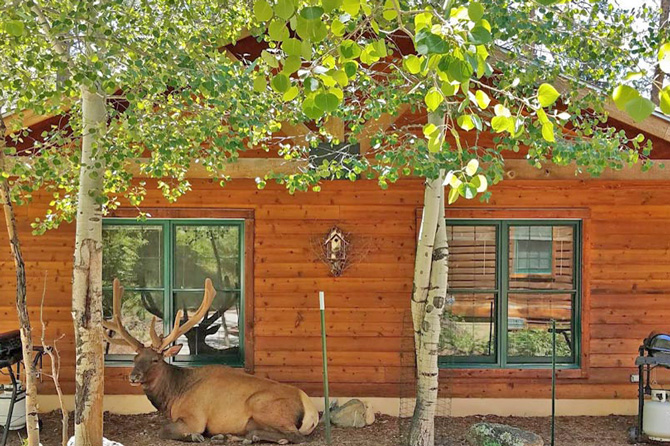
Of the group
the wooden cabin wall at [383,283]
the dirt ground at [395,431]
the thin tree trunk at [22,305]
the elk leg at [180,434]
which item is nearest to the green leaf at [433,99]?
the thin tree trunk at [22,305]

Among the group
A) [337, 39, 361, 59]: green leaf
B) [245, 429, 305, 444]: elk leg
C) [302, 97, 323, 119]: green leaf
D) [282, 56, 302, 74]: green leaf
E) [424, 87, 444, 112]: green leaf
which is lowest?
[245, 429, 305, 444]: elk leg

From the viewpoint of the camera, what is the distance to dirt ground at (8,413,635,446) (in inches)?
236

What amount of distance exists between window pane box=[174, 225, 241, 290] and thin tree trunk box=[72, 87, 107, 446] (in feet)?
7.49

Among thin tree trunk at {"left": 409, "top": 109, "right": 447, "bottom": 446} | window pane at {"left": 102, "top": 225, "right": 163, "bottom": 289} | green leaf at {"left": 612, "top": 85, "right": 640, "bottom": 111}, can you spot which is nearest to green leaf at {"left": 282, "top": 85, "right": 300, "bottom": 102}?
green leaf at {"left": 612, "top": 85, "right": 640, "bottom": 111}

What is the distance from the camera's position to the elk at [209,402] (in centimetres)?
596

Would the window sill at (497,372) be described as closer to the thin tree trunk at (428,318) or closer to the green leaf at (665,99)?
the thin tree trunk at (428,318)

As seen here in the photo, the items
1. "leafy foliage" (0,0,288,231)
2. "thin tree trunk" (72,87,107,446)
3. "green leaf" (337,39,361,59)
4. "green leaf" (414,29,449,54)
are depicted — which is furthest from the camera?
"thin tree trunk" (72,87,107,446)

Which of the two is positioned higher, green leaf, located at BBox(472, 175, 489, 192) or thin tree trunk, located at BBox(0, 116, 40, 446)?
green leaf, located at BBox(472, 175, 489, 192)

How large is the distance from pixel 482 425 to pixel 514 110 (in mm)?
3003

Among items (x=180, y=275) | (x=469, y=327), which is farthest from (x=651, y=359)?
(x=180, y=275)

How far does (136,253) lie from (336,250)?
2.30m

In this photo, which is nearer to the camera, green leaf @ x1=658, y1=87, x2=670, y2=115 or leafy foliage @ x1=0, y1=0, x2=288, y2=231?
green leaf @ x1=658, y1=87, x2=670, y2=115

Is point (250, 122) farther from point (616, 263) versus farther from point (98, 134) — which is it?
point (616, 263)

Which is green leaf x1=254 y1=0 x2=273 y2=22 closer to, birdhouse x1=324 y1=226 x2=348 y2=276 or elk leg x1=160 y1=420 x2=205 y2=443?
elk leg x1=160 y1=420 x2=205 y2=443
